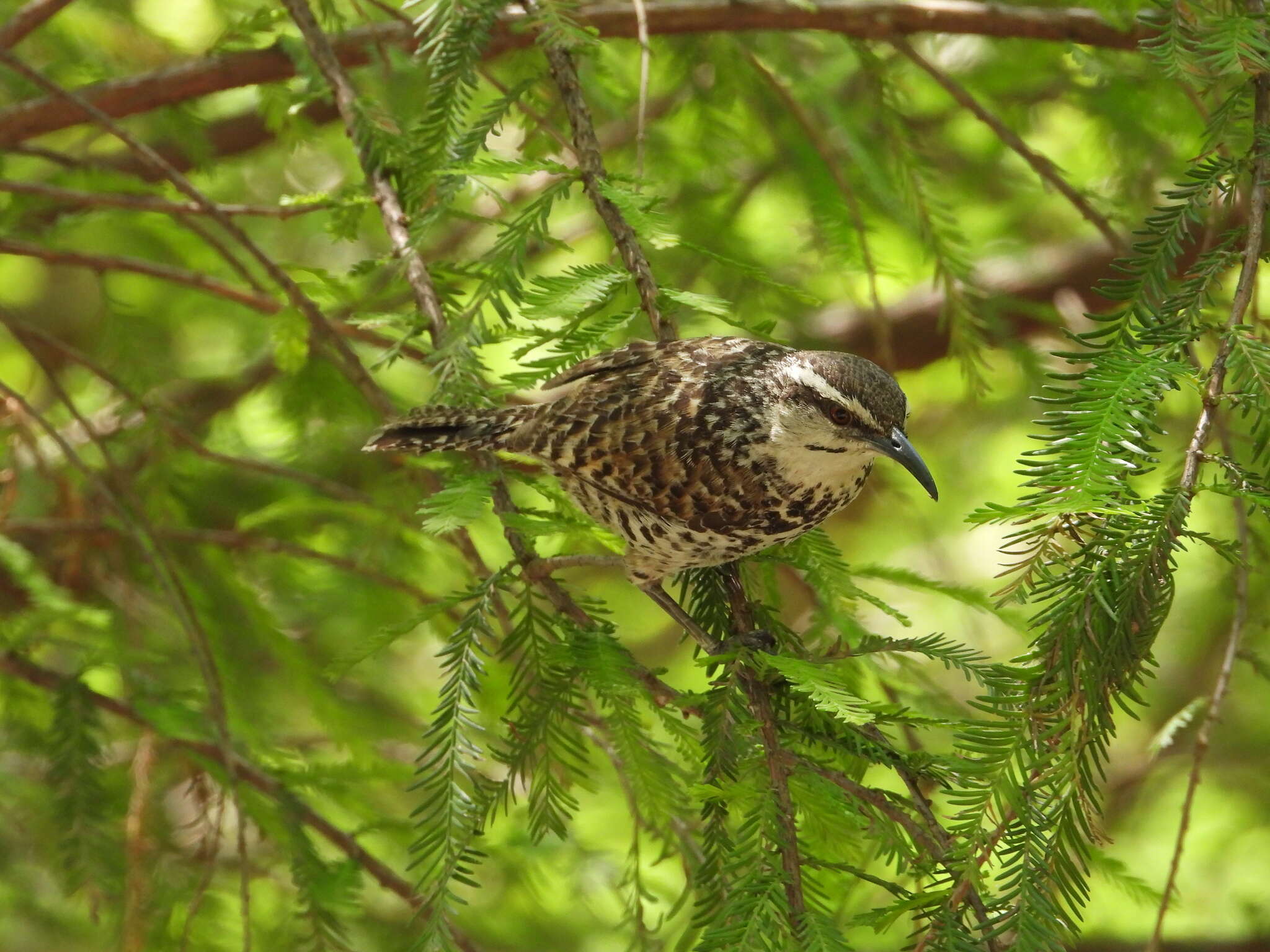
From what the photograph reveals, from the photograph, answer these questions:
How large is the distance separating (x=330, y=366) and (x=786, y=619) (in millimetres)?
2908

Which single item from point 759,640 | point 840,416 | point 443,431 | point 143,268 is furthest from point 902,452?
point 143,268

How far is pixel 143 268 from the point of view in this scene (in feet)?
11.7

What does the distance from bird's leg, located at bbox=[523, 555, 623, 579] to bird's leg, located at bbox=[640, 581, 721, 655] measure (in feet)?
0.50

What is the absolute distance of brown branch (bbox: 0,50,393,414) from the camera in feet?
10.0

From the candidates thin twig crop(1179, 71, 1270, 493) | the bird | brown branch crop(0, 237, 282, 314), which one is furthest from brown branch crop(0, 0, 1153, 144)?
thin twig crop(1179, 71, 1270, 493)

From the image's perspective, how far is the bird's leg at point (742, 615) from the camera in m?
2.62

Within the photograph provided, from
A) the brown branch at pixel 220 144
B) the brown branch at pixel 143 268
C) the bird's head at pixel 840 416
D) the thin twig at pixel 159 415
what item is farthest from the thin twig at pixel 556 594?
the brown branch at pixel 220 144

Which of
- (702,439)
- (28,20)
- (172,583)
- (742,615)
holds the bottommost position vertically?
(742,615)

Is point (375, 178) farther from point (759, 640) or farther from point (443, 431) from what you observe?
point (759, 640)

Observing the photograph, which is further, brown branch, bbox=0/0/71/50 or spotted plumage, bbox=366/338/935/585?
brown branch, bbox=0/0/71/50

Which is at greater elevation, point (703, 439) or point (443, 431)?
point (443, 431)

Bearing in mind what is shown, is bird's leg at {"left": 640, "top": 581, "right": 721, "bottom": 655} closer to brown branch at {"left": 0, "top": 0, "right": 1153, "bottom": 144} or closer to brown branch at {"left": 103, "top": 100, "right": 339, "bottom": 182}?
brown branch at {"left": 0, "top": 0, "right": 1153, "bottom": 144}

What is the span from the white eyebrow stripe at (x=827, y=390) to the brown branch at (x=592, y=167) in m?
0.50

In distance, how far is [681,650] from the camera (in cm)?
646
